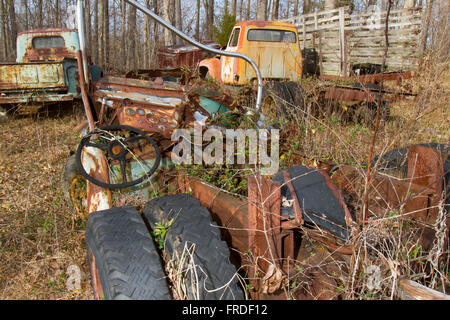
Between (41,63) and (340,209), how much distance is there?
612 cm

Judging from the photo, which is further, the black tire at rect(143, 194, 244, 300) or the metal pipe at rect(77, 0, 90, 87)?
the metal pipe at rect(77, 0, 90, 87)

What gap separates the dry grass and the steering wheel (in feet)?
2.09

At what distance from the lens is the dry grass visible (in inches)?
85.6

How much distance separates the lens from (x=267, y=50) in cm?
745

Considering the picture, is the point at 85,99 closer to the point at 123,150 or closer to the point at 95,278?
the point at 123,150

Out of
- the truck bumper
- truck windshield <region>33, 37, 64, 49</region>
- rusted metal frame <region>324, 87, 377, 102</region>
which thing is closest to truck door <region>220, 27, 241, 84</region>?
rusted metal frame <region>324, 87, 377, 102</region>

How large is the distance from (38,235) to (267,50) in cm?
620

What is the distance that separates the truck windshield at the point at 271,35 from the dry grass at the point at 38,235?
4902mm

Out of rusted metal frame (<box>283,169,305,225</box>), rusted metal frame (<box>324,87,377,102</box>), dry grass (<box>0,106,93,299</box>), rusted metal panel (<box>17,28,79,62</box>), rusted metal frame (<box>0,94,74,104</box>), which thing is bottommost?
dry grass (<box>0,106,93,299</box>)

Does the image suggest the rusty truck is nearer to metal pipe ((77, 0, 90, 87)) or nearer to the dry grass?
metal pipe ((77, 0, 90, 87))

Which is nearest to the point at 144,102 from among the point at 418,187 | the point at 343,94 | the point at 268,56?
the point at 418,187

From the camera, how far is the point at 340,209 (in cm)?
188

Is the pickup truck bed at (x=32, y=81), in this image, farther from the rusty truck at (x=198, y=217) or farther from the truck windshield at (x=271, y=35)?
the rusty truck at (x=198, y=217)
